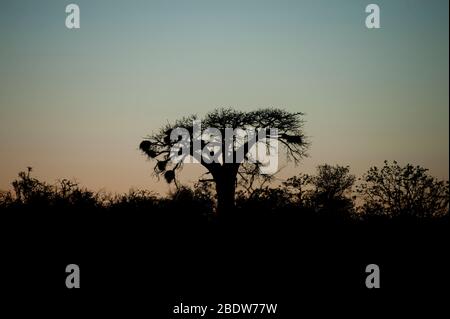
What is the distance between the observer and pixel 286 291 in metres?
9.54

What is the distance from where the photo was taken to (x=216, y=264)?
10789 mm

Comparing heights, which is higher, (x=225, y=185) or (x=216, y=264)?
(x=225, y=185)

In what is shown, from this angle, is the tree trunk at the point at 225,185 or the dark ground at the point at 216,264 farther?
the tree trunk at the point at 225,185

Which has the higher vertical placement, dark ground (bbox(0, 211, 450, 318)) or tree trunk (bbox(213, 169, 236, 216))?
tree trunk (bbox(213, 169, 236, 216))

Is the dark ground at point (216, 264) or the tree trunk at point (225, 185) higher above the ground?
the tree trunk at point (225, 185)

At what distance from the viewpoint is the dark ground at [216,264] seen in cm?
880

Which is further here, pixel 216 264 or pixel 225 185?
pixel 225 185

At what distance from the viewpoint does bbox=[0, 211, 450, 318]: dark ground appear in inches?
347

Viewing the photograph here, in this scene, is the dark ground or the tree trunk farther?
the tree trunk

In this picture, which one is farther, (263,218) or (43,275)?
(263,218)
